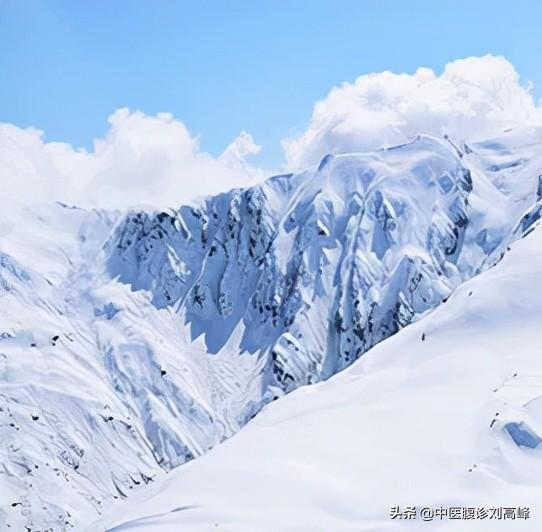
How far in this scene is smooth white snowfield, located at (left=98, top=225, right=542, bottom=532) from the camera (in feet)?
171

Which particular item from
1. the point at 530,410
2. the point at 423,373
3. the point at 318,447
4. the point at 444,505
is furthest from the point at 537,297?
the point at 444,505

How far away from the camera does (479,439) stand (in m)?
60.9

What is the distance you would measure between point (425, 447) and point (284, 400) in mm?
37311

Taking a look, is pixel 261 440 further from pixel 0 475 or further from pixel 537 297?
pixel 0 475

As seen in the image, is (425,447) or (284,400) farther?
(284,400)

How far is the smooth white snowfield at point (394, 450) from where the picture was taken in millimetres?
52250

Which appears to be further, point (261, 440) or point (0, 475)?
point (0, 475)

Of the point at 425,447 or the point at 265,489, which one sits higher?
the point at 265,489

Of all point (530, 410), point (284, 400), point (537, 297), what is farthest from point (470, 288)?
point (530, 410)

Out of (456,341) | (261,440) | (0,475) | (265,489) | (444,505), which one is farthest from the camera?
(0,475)

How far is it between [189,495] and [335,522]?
608 inches

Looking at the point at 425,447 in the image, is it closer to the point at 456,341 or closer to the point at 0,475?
the point at 456,341

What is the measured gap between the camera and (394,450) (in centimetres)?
6284

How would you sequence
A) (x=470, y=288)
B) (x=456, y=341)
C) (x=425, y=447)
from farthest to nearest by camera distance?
(x=470, y=288)
(x=456, y=341)
(x=425, y=447)
